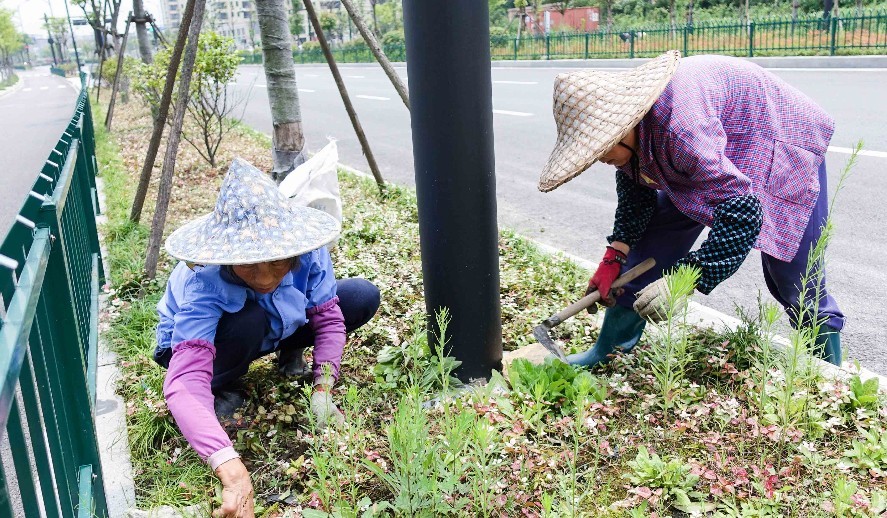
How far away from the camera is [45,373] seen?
5.60 feet

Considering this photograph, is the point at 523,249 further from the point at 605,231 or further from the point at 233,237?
the point at 233,237

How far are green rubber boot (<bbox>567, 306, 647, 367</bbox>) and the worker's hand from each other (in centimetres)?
136

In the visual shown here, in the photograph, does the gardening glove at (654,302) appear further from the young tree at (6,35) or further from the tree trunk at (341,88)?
the young tree at (6,35)

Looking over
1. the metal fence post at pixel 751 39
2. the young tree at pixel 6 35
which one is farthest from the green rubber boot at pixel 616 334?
the young tree at pixel 6 35

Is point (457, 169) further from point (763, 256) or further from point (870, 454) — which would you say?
point (870, 454)

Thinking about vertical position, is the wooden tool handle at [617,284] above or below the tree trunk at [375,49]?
below

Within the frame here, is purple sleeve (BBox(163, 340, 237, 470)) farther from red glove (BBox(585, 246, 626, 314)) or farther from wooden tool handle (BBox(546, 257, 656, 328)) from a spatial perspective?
red glove (BBox(585, 246, 626, 314))

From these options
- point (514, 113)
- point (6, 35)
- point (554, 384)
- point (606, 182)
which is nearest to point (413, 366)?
point (554, 384)

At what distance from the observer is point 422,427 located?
6.31 ft

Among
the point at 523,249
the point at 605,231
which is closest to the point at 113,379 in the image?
the point at 523,249

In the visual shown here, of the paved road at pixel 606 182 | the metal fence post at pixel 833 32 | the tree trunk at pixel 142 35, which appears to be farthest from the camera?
the metal fence post at pixel 833 32

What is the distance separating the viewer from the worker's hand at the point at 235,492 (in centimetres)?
194

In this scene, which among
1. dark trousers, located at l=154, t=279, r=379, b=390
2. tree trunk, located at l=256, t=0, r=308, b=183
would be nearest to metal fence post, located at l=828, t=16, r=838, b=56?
tree trunk, located at l=256, t=0, r=308, b=183

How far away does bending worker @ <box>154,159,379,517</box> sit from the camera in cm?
212
